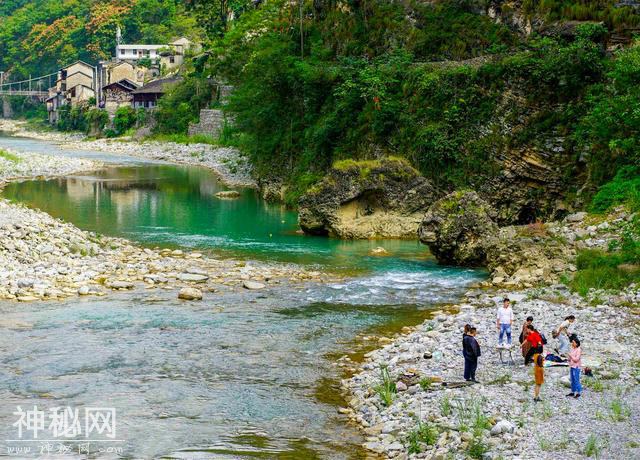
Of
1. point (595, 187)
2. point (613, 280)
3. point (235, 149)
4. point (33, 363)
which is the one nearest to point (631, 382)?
point (613, 280)

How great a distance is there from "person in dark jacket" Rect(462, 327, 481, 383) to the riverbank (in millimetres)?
43313

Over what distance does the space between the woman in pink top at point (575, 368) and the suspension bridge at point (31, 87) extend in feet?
458

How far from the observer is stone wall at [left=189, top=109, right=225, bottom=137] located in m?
83.3

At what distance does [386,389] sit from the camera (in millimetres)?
17484

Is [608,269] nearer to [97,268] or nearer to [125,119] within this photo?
[97,268]

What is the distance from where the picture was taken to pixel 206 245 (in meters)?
A: 36.2

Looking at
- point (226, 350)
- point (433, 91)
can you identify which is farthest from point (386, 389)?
point (433, 91)

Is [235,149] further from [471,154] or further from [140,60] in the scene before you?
[140,60]

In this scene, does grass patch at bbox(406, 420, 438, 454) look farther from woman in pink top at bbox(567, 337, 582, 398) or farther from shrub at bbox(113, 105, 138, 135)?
shrub at bbox(113, 105, 138, 135)

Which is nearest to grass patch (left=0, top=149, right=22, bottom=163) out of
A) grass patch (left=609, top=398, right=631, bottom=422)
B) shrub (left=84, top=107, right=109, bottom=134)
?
shrub (left=84, top=107, right=109, bottom=134)

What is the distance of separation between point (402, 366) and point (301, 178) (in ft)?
100

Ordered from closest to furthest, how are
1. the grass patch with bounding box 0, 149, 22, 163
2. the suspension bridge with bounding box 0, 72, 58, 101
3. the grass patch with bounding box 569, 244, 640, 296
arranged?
the grass patch with bounding box 569, 244, 640, 296, the grass patch with bounding box 0, 149, 22, 163, the suspension bridge with bounding box 0, 72, 58, 101
